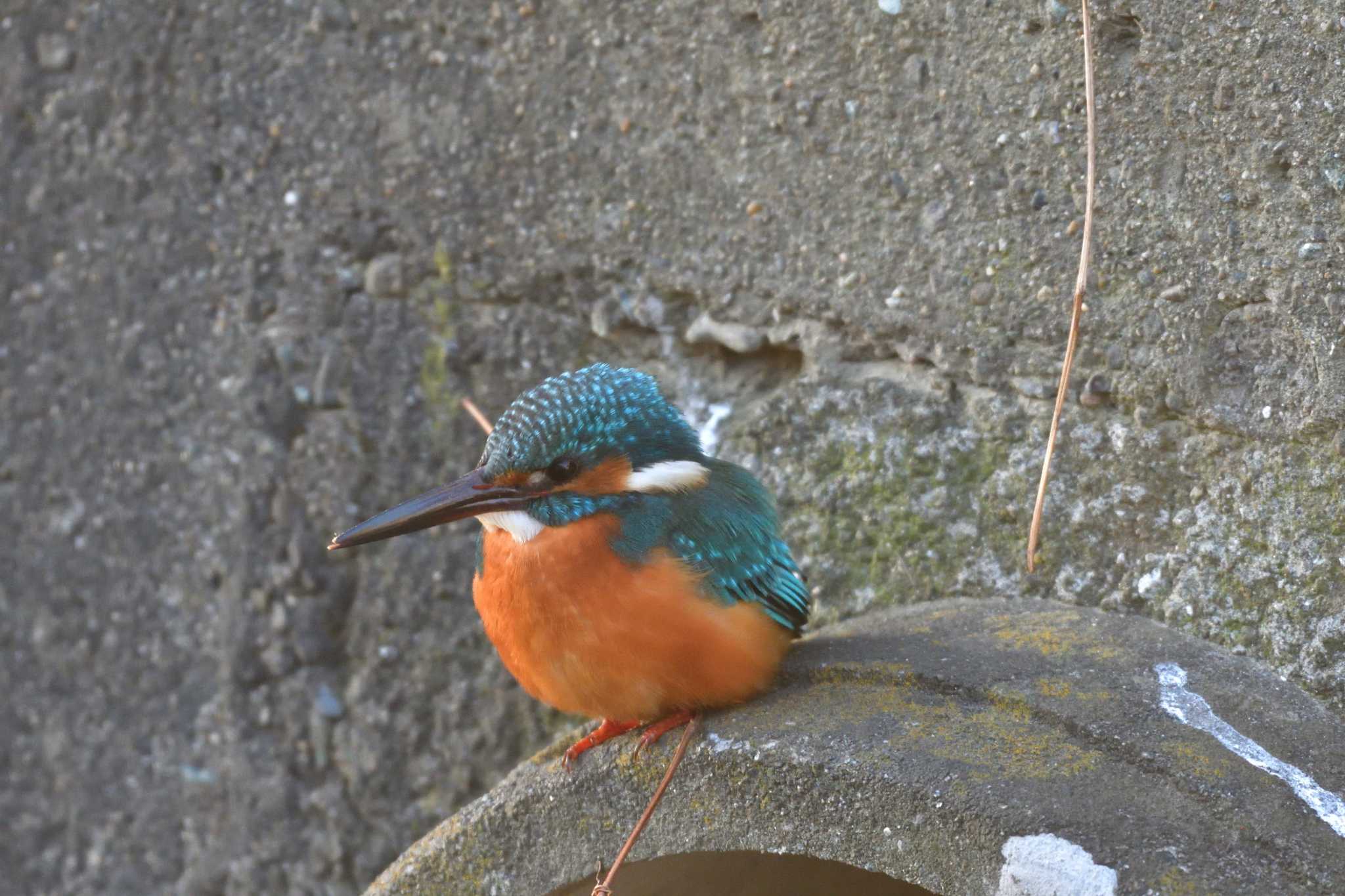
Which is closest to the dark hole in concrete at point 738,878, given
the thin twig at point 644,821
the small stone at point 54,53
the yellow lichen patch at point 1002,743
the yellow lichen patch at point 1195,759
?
the thin twig at point 644,821

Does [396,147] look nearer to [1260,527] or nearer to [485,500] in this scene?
[485,500]

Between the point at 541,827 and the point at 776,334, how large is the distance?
1030mm

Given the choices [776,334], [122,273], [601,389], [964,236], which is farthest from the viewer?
[122,273]

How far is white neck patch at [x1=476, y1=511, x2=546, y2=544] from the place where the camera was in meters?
1.87

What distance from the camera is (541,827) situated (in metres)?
1.79

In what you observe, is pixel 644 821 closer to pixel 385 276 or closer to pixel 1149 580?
pixel 1149 580

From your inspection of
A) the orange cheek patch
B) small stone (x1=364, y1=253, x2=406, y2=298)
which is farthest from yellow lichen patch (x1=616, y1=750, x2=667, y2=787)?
A: small stone (x1=364, y1=253, x2=406, y2=298)

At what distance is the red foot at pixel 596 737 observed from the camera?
1.81 m

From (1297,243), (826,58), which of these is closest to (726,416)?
(826,58)

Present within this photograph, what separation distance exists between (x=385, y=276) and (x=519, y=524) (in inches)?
43.0

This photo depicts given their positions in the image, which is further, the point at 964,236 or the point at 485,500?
the point at 964,236

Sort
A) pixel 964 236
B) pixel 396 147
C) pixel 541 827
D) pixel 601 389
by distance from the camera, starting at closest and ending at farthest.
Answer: pixel 541 827 < pixel 601 389 < pixel 964 236 < pixel 396 147

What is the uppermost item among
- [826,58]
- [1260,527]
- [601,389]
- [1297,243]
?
[826,58]

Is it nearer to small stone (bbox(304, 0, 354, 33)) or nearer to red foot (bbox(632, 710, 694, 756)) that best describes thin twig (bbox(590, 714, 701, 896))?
red foot (bbox(632, 710, 694, 756))
